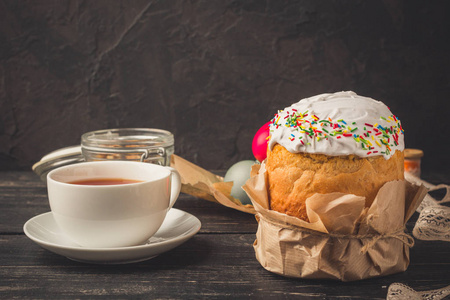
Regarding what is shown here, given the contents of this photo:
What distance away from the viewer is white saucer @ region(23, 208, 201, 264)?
848 mm

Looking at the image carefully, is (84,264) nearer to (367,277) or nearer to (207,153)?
(367,277)

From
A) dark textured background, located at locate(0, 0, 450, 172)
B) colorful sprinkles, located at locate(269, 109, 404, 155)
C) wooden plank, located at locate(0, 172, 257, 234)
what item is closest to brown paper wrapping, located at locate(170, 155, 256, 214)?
wooden plank, located at locate(0, 172, 257, 234)

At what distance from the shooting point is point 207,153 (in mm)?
2074

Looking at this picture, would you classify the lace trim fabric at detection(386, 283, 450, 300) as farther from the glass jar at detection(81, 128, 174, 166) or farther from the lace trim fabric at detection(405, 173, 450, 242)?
the glass jar at detection(81, 128, 174, 166)

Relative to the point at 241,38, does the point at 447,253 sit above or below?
below

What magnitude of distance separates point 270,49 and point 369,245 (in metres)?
1.29

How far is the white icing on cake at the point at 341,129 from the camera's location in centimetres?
81

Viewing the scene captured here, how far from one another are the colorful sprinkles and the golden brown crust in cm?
3

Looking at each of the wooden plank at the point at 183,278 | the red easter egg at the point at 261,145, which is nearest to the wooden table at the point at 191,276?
the wooden plank at the point at 183,278

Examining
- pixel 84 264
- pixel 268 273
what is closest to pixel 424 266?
pixel 268 273

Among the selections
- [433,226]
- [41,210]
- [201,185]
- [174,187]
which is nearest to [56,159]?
[41,210]

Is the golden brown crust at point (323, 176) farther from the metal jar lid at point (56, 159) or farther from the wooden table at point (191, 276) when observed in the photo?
the metal jar lid at point (56, 159)

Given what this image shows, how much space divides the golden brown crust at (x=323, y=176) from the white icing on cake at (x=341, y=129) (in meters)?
0.02

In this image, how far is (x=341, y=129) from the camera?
0.81m
